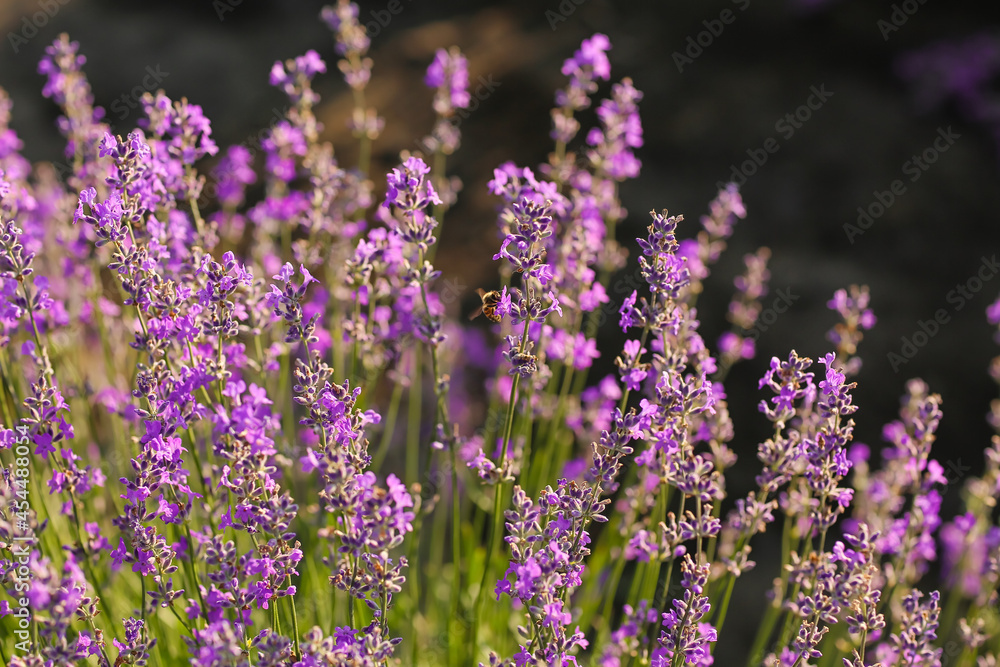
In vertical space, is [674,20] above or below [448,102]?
above

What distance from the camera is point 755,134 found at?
6.19 meters

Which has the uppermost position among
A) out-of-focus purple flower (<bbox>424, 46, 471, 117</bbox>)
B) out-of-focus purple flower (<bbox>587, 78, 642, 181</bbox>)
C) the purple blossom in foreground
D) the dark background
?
the dark background

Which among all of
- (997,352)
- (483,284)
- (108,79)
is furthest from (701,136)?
(108,79)

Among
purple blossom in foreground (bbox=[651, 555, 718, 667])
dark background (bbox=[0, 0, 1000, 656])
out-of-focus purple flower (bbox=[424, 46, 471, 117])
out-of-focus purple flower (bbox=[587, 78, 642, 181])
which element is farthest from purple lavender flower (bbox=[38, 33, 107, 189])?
dark background (bbox=[0, 0, 1000, 656])

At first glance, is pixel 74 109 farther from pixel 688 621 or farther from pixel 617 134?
pixel 688 621

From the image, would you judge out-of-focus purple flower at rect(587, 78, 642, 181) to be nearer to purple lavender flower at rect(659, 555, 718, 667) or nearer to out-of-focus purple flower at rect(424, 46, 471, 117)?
out-of-focus purple flower at rect(424, 46, 471, 117)

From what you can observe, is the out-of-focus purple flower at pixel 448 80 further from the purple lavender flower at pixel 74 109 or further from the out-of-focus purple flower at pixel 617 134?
the purple lavender flower at pixel 74 109

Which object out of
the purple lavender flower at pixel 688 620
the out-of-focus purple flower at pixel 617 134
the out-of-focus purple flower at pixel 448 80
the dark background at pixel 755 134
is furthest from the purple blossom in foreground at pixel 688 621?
the dark background at pixel 755 134

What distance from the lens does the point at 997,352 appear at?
5074mm

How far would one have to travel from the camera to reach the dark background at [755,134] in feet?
16.8

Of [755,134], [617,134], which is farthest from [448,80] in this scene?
[755,134]

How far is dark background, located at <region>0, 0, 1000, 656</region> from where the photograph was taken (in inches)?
202

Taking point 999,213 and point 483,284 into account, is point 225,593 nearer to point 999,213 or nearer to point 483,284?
point 483,284

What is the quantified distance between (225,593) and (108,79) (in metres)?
8.39
